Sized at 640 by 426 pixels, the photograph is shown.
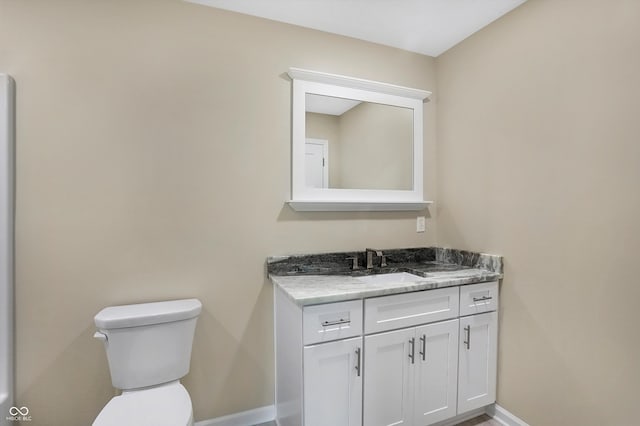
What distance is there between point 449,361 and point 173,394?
1.44 meters

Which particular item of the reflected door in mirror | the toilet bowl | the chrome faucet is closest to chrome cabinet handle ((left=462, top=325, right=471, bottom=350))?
the chrome faucet

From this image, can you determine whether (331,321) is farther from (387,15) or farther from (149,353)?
(387,15)

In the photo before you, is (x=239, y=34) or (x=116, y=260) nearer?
(x=116, y=260)

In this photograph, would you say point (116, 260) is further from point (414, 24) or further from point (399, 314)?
point (414, 24)

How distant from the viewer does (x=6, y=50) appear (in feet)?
Answer: 4.86

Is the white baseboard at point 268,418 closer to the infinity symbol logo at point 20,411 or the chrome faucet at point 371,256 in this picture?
the infinity symbol logo at point 20,411

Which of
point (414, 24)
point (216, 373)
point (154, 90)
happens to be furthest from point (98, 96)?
point (414, 24)

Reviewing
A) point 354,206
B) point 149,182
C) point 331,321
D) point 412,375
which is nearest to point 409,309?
point 412,375

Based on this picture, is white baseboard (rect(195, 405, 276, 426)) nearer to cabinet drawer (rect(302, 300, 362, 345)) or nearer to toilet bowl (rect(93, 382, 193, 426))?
toilet bowl (rect(93, 382, 193, 426))

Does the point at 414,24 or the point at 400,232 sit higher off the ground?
the point at 414,24

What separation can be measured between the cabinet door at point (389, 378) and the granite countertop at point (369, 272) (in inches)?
9.8

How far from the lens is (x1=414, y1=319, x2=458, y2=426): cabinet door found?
168 cm

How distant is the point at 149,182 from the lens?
1696 millimetres

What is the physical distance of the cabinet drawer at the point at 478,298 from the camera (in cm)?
→ 181
